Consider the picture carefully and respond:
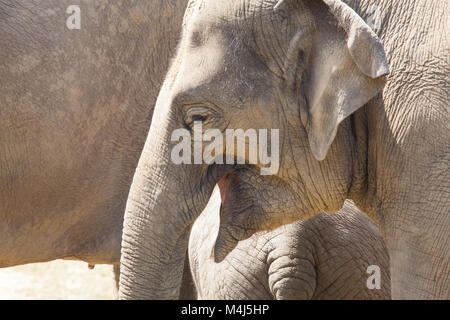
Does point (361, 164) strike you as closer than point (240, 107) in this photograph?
No

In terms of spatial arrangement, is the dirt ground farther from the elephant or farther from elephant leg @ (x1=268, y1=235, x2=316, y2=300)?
the elephant

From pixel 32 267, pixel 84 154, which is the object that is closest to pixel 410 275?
pixel 84 154

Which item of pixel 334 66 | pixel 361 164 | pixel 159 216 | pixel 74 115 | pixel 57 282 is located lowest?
pixel 159 216

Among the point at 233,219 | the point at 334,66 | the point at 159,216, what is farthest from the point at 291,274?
the point at 334,66

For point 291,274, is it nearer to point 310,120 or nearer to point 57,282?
point 310,120

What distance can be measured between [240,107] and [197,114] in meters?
0.10

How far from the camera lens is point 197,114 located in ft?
7.57

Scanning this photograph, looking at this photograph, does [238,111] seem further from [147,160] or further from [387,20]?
[387,20]

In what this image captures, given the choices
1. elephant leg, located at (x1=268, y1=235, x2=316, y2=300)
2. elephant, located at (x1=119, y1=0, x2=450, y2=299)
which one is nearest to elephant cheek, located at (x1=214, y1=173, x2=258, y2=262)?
elephant, located at (x1=119, y1=0, x2=450, y2=299)

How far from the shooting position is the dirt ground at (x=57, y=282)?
5656 millimetres

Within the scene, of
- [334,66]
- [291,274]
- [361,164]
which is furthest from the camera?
[291,274]

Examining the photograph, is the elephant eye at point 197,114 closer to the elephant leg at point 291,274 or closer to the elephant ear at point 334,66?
the elephant ear at point 334,66

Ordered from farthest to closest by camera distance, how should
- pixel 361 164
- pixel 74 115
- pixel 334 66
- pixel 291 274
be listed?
pixel 74 115 → pixel 291 274 → pixel 361 164 → pixel 334 66

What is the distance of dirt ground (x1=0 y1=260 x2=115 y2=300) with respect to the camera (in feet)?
18.6
